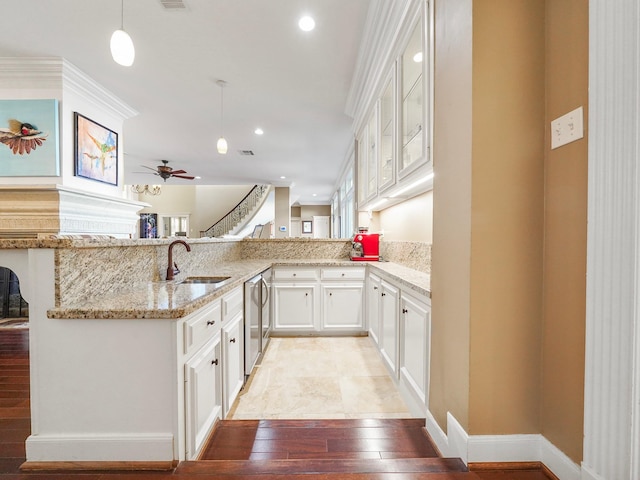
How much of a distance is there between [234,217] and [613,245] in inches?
498

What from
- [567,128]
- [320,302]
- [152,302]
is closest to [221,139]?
[320,302]

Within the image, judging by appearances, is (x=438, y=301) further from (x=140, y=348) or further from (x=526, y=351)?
(x=140, y=348)

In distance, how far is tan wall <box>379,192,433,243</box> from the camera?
2645 mm

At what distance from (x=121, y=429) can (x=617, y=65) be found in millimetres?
2274

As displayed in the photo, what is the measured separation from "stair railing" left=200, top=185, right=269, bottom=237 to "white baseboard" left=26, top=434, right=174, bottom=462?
36.8 feet

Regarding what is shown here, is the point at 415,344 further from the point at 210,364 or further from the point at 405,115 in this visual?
the point at 405,115

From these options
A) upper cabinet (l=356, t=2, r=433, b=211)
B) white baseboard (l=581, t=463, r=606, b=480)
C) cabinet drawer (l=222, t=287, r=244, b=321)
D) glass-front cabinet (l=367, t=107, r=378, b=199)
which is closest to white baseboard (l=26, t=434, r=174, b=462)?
cabinet drawer (l=222, t=287, r=244, b=321)

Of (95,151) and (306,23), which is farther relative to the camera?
(95,151)

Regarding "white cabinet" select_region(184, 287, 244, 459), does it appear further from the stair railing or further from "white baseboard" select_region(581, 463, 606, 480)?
the stair railing

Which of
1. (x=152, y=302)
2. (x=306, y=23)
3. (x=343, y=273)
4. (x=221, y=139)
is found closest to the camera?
(x=152, y=302)

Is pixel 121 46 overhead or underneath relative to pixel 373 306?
overhead

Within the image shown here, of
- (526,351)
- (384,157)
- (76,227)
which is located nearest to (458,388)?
(526,351)

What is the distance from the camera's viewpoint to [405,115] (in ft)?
7.68

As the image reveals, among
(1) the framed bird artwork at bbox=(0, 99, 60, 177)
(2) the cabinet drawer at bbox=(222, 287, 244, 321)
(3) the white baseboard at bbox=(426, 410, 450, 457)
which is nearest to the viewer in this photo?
(3) the white baseboard at bbox=(426, 410, 450, 457)
